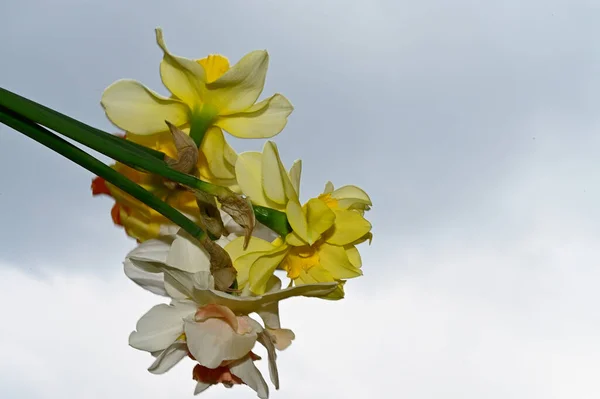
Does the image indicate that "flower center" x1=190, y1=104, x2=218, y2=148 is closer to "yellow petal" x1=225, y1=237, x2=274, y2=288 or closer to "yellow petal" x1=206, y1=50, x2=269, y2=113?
"yellow petal" x1=206, y1=50, x2=269, y2=113

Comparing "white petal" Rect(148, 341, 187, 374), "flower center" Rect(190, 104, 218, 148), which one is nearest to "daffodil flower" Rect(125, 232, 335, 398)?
"white petal" Rect(148, 341, 187, 374)

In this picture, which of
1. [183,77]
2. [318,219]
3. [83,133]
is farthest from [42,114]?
[318,219]

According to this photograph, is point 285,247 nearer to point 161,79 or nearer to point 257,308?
point 257,308

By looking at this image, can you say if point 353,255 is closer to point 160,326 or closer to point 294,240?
point 294,240

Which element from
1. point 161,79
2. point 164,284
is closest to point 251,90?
point 161,79

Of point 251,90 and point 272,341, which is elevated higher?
point 251,90

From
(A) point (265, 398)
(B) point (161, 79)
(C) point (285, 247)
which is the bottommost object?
(A) point (265, 398)
